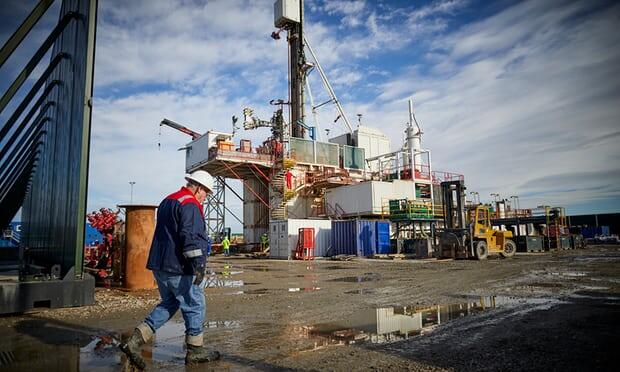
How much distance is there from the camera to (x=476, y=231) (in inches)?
779

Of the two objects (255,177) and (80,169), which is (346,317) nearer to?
(80,169)

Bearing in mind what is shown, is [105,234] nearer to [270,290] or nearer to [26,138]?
[26,138]

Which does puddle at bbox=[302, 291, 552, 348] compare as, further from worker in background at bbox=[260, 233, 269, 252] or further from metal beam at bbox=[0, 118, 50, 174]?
worker in background at bbox=[260, 233, 269, 252]

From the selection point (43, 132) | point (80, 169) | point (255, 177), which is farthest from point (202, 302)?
point (255, 177)

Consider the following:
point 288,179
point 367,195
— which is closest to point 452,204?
point 367,195

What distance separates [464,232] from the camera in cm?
1969

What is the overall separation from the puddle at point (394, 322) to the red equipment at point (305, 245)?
60.1 feet

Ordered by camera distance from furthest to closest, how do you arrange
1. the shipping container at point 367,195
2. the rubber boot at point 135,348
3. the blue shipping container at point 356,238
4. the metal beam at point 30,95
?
the shipping container at point 367,195
the blue shipping container at point 356,238
the metal beam at point 30,95
the rubber boot at point 135,348

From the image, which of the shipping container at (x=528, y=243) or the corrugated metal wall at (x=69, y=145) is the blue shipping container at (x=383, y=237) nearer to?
the shipping container at (x=528, y=243)

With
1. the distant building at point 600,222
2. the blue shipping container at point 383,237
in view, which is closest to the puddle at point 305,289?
the blue shipping container at point 383,237

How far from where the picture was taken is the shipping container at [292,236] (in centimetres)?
2633

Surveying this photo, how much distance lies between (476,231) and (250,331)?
57.0ft

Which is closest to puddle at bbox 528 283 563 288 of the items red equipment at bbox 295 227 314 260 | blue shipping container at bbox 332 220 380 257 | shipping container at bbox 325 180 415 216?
blue shipping container at bbox 332 220 380 257

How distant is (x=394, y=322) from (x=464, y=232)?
616 inches
